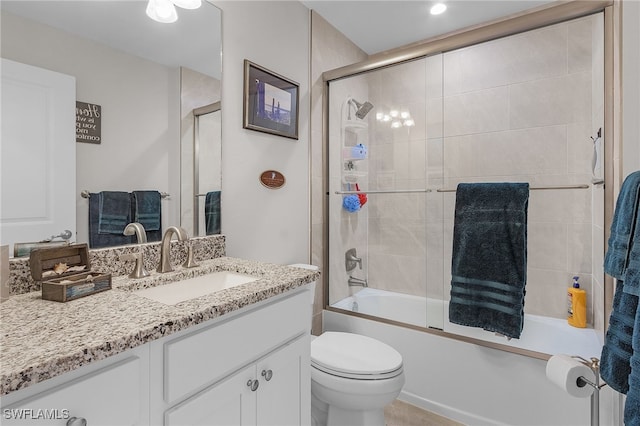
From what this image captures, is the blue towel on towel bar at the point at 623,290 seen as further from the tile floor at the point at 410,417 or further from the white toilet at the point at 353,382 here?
the tile floor at the point at 410,417

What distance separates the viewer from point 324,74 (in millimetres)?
2277

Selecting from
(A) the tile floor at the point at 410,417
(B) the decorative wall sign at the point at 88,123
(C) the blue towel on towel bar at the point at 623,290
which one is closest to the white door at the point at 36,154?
(B) the decorative wall sign at the point at 88,123

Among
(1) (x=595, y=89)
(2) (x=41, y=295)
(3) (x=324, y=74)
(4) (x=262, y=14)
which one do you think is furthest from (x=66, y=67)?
(1) (x=595, y=89)

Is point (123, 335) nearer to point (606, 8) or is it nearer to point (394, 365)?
point (394, 365)

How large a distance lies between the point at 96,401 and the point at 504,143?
251cm

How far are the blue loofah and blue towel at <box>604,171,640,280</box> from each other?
1.59 metres

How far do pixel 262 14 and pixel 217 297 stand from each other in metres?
1.62

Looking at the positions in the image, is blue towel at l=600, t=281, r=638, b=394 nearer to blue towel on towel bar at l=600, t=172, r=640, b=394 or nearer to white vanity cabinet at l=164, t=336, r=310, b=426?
blue towel on towel bar at l=600, t=172, r=640, b=394

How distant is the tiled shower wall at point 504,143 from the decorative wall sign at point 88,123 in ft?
5.46

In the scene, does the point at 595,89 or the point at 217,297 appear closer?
the point at 217,297

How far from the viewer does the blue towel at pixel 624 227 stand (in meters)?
0.92

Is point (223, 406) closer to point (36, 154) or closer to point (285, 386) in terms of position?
point (285, 386)

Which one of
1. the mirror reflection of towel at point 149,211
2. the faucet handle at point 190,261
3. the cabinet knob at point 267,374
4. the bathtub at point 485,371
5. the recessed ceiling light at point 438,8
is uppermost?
the recessed ceiling light at point 438,8

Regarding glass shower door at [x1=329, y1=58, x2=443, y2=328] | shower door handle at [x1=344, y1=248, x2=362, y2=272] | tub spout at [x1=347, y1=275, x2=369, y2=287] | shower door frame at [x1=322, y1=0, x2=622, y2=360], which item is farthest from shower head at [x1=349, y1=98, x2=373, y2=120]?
tub spout at [x1=347, y1=275, x2=369, y2=287]
